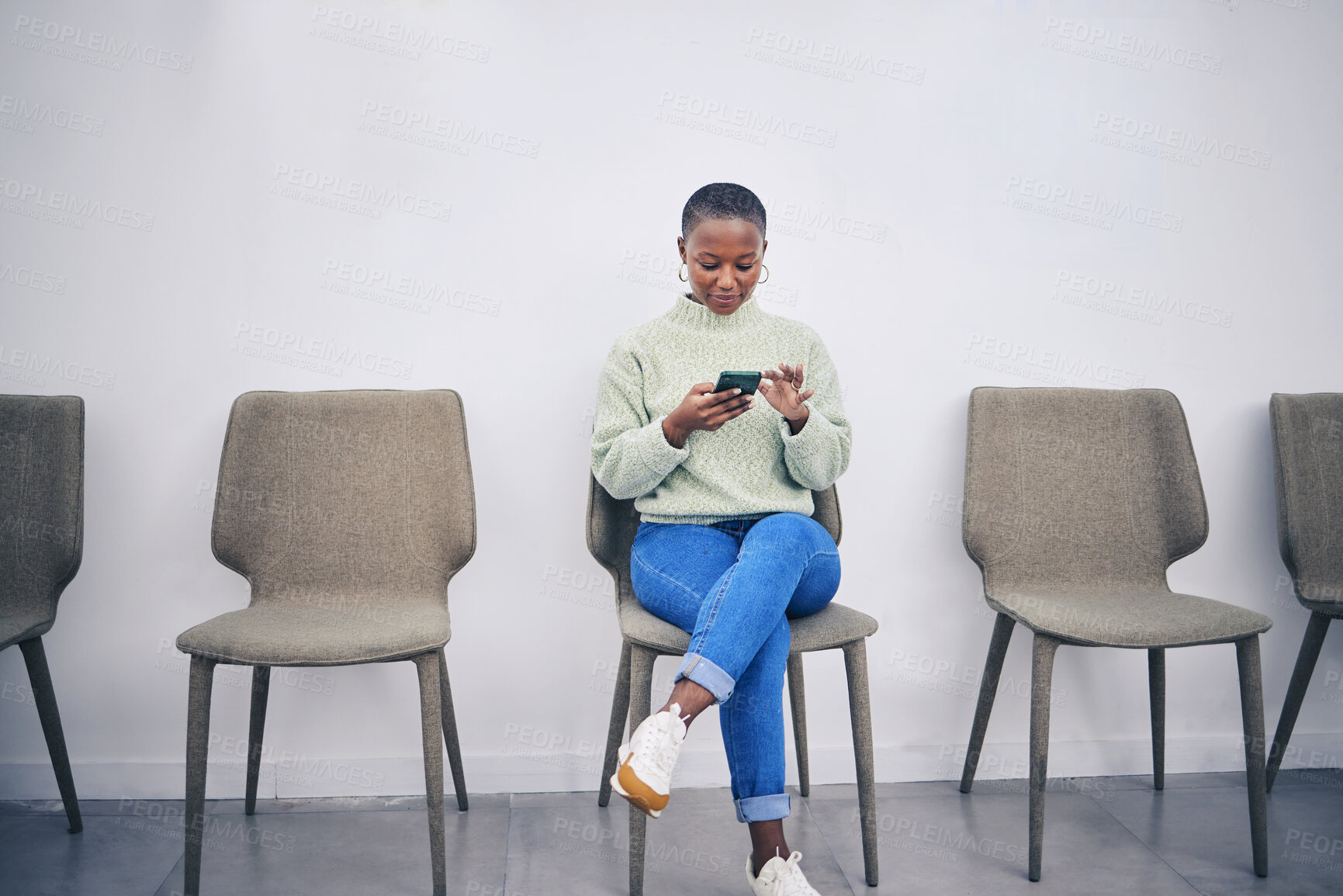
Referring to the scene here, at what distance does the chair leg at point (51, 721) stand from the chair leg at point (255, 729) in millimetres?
319

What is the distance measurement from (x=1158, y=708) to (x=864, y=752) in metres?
0.88

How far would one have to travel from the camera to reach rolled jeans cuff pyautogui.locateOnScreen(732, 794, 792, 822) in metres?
1.50

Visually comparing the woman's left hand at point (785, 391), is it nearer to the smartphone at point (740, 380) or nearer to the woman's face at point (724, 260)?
the smartphone at point (740, 380)

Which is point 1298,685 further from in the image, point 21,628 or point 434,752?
point 21,628

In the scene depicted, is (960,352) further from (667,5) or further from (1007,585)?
(667,5)

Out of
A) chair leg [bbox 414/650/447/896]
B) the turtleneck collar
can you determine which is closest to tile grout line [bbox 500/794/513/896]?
chair leg [bbox 414/650/447/896]

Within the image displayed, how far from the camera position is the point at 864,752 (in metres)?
1.71

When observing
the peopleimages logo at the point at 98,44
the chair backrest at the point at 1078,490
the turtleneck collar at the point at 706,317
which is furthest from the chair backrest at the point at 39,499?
the chair backrest at the point at 1078,490

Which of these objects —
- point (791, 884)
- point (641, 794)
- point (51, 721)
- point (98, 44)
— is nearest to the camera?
point (641, 794)

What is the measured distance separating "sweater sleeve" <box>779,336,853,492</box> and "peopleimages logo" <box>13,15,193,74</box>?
1478 mm

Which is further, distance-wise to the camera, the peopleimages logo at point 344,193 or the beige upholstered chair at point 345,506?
the peopleimages logo at point 344,193

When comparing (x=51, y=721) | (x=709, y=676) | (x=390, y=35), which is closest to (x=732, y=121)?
(x=390, y=35)

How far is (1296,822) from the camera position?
2004mm

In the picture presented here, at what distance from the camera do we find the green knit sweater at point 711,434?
171 cm
